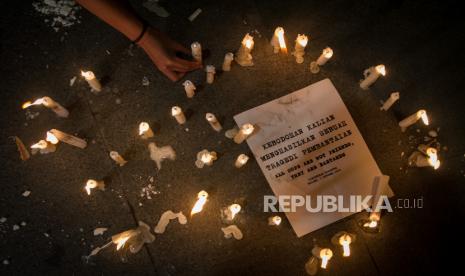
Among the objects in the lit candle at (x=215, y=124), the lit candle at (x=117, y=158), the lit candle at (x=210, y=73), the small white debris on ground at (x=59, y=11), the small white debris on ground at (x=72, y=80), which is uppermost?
the small white debris on ground at (x=59, y=11)

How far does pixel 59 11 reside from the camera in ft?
4.38

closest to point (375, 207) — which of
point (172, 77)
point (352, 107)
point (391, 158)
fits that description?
point (391, 158)

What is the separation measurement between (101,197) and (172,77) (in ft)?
1.70

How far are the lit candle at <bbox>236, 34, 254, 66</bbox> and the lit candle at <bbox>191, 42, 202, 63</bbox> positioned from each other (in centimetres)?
15

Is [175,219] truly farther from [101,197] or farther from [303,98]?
[303,98]

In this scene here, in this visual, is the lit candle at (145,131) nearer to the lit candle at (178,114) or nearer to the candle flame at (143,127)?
the candle flame at (143,127)

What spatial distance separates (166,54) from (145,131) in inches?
11.5

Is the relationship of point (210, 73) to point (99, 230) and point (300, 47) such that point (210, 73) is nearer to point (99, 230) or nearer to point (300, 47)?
point (300, 47)

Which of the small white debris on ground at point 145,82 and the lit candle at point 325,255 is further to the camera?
the small white debris on ground at point 145,82

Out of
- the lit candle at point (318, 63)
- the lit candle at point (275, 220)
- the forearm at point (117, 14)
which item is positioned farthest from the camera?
the lit candle at point (318, 63)

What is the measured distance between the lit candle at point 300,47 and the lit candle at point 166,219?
2.50ft

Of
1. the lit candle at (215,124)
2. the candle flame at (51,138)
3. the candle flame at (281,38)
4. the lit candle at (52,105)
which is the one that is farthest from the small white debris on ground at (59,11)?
the candle flame at (281,38)

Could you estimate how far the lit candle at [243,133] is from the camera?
3.75 ft

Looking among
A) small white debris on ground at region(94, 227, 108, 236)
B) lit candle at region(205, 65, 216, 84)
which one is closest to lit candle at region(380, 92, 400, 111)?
lit candle at region(205, 65, 216, 84)
